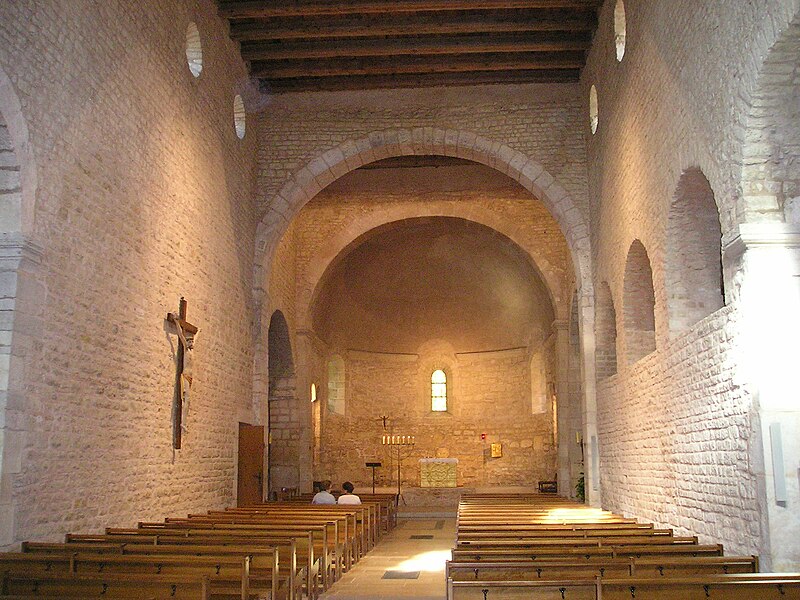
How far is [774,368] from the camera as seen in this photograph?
7133mm

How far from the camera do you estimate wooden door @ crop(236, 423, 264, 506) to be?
1459cm

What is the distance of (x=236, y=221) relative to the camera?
1461cm

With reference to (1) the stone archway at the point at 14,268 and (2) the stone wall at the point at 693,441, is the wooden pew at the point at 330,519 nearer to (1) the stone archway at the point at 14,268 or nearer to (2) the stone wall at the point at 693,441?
(1) the stone archway at the point at 14,268

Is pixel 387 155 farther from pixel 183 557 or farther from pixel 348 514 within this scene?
pixel 183 557

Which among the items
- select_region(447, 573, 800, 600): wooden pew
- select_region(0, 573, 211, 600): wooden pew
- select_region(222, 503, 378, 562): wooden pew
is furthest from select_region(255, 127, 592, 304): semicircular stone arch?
select_region(447, 573, 800, 600): wooden pew

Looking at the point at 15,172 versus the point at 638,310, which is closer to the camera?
the point at 15,172

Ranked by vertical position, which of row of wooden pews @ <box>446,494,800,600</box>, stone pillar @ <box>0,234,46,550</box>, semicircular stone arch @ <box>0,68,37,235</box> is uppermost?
semicircular stone arch @ <box>0,68,37,235</box>

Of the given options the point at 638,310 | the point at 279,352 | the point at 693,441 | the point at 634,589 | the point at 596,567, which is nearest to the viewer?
the point at 634,589

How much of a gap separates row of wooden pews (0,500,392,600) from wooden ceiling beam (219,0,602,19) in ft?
25.8

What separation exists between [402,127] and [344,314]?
9389 mm

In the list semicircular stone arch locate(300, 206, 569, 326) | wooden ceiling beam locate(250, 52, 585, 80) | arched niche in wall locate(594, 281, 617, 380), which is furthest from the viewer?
semicircular stone arch locate(300, 206, 569, 326)

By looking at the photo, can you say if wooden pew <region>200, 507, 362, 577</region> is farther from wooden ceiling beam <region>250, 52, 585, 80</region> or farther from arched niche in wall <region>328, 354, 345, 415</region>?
arched niche in wall <region>328, 354, 345, 415</region>

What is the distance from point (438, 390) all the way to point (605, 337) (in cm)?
1177

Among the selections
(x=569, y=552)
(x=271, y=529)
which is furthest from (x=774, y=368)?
(x=271, y=529)
